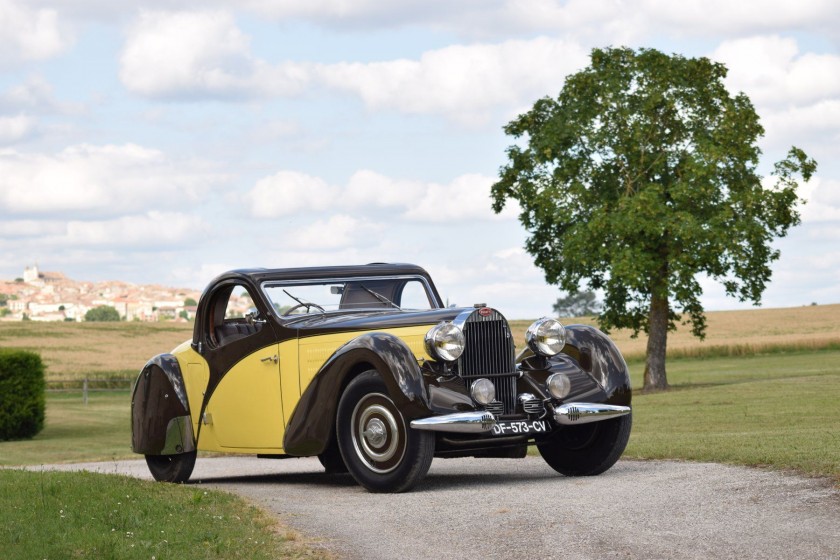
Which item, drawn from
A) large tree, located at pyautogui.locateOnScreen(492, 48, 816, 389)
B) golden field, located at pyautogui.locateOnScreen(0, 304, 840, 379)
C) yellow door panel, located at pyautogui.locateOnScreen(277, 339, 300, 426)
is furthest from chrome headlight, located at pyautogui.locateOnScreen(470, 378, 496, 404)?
golden field, located at pyautogui.locateOnScreen(0, 304, 840, 379)

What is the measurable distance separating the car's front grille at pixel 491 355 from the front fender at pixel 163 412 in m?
3.95

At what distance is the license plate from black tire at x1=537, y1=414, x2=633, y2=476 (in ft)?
3.46

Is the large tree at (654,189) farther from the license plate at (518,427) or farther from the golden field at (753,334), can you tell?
the license plate at (518,427)

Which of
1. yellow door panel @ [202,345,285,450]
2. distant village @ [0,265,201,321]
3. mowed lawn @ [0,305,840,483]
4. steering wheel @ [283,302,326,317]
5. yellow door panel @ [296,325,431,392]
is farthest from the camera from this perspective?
distant village @ [0,265,201,321]

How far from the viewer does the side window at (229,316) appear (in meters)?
13.0

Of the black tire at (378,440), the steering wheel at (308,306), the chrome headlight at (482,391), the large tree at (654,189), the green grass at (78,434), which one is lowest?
the green grass at (78,434)

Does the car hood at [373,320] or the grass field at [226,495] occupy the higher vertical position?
the car hood at [373,320]

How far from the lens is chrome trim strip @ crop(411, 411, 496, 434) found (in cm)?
1048

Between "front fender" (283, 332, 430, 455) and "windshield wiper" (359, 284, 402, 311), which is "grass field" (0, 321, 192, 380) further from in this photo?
"front fender" (283, 332, 430, 455)

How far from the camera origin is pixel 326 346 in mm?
11820

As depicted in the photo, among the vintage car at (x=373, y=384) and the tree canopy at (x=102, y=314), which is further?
the tree canopy at (x=102, y=314)

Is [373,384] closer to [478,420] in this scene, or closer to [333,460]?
[478,420]

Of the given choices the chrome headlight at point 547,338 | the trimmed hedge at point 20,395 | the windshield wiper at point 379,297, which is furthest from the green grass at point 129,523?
the trimmed hedge at point 20,395

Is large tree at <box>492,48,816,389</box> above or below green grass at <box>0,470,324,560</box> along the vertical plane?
above
